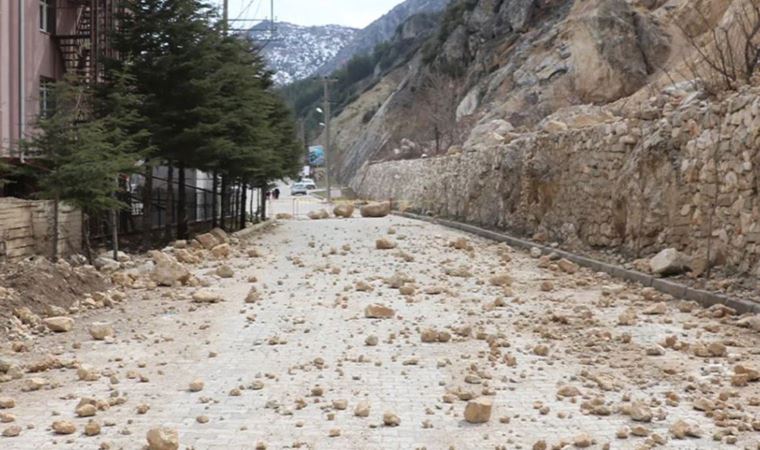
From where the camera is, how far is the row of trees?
14.3m

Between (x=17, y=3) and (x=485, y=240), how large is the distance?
47.6 feet

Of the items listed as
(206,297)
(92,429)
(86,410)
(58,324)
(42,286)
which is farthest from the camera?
(206,297)

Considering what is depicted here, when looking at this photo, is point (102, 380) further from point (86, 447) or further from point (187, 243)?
point (187, 243)

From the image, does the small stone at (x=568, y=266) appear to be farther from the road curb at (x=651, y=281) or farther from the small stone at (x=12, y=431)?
the small stone at (x=12, y=431)

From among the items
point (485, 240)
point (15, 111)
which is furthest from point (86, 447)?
point (485, 240)

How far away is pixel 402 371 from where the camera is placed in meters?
7.52

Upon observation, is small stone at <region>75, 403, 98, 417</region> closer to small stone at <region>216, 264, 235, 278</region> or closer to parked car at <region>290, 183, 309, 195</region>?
small stone at <region>216, 264, 235, 278</region>

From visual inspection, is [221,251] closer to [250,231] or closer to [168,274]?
[168,274]

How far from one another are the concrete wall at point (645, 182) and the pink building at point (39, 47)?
40.4ft

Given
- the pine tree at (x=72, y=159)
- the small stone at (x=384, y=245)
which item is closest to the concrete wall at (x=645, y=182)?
the small stone at (x=384, y=245)

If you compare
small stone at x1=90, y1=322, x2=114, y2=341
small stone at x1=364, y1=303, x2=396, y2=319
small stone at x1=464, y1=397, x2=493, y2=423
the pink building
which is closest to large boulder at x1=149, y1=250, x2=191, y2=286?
small stone at x1=90, y1=322, x2=114, y2=341

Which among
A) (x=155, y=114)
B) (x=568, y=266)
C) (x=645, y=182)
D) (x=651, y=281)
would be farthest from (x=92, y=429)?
(x=155, y=114)

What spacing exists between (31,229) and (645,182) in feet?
38.0

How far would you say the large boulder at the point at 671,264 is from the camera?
12.5 metres
